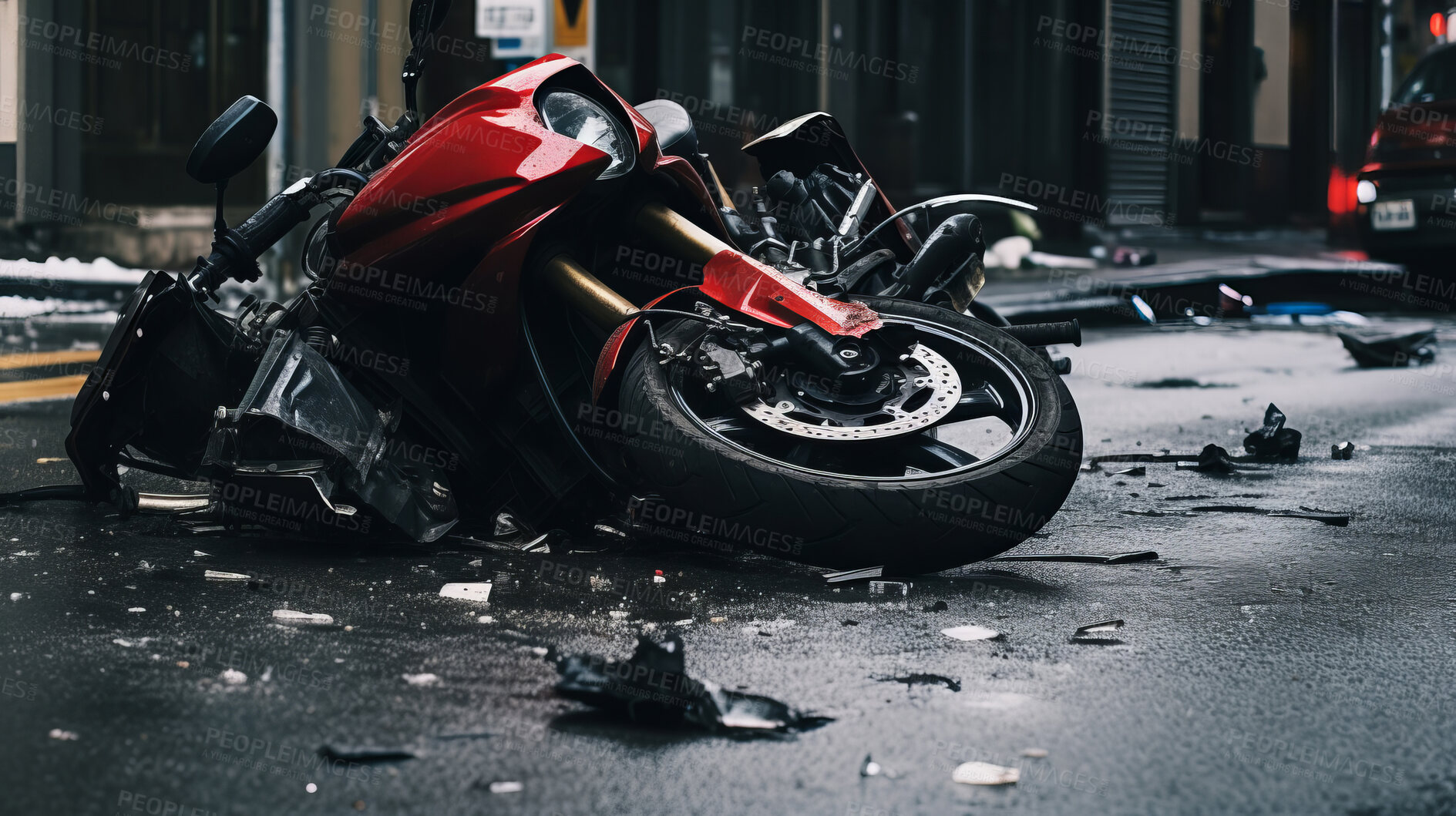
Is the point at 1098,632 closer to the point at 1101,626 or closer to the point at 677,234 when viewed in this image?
the point at 1101,626

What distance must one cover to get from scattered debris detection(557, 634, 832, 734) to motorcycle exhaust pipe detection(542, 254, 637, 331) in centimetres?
130

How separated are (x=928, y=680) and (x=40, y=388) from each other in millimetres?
5935

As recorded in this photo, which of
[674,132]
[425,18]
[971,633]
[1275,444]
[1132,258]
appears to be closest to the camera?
[971,633]

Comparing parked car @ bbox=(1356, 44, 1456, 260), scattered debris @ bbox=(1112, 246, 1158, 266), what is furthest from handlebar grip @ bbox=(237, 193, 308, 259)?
scattered debris @ bbox=(1112, 246, 1158, 266)

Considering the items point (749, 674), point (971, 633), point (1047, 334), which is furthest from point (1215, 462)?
point (749, 674)

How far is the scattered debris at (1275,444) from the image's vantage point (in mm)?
6160

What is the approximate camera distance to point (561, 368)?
435 centimetres

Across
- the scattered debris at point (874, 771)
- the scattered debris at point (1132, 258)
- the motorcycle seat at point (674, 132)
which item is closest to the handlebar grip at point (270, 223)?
the motorcycle seat at point (674, 132)

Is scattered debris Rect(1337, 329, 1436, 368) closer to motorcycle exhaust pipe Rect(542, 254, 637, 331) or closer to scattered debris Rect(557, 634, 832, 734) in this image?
motorcycle exhaust pipe Rect(542, 254, 637, 331)

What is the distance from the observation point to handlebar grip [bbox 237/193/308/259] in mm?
4398

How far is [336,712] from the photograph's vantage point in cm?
280

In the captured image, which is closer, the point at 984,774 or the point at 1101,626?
the point at 984,774

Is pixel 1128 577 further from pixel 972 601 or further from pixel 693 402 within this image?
pixel 693 402

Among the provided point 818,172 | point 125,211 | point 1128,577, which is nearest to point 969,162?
point 125,211
